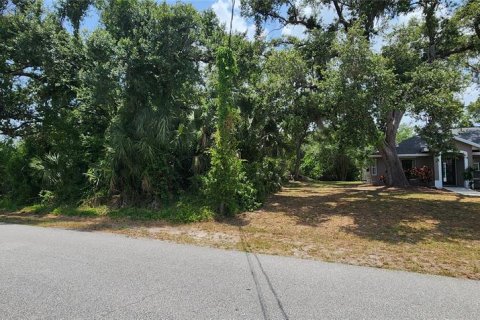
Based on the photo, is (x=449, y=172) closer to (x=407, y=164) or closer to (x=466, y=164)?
(x=466, y=164)

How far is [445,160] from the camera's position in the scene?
23.7 meters

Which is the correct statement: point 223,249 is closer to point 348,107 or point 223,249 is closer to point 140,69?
point 348,107

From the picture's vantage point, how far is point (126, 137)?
500 inches

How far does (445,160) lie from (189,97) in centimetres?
1853

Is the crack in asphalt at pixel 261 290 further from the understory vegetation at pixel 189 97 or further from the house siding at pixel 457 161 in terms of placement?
the house siding at pixel 457 161

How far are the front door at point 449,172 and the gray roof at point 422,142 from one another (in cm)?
173

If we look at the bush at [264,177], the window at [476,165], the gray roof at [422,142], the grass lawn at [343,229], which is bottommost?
the grass lawn at [343,229]

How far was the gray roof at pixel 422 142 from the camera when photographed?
76.8 feet

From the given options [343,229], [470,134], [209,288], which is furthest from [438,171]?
[209,288]

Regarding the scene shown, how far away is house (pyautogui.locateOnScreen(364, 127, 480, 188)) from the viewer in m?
22.2

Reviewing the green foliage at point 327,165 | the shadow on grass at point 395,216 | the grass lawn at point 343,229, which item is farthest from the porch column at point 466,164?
the green foliage at point 327,165

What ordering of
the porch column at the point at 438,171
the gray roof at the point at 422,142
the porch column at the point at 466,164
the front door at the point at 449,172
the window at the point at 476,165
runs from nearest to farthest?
the porch column at the point at 466,164
the porch column at the point at 438,171
the window at the point at 476,165
the gray roof at the point at 422,142
the front door at the point at 449,172

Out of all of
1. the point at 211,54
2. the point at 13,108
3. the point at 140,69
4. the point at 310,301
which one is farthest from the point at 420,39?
the point at 13,108

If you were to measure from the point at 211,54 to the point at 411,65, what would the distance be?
826 centimetres
